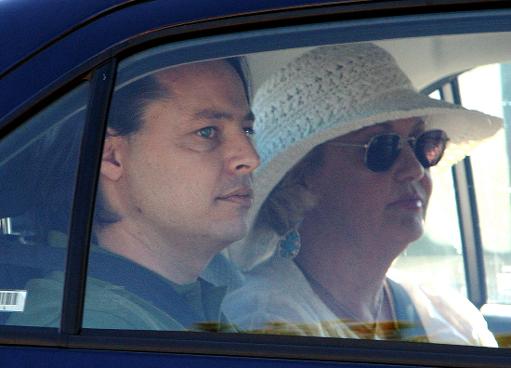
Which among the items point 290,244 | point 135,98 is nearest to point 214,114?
point 135,98

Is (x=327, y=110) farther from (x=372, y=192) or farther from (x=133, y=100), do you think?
(x=133, y=100)

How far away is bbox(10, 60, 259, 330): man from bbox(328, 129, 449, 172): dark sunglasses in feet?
0.68

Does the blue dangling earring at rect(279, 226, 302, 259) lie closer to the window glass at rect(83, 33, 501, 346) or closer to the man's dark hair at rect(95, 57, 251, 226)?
the window glass at rect(83, 33, 501, 346)

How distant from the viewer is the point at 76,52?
5.69 ft

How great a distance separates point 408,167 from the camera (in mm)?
1802

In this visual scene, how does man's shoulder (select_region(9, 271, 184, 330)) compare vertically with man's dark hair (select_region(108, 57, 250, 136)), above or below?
below

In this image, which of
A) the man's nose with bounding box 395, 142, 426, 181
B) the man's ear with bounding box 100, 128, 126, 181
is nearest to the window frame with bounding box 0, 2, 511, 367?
the man's ear with bounding box 100, 128, 126, 181

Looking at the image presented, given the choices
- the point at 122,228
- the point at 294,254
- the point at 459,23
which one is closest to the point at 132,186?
the point at 122,228

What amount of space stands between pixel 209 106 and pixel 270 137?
124 millimetres

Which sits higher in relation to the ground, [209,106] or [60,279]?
[209,106]

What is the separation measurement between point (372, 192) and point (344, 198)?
2.6 inches

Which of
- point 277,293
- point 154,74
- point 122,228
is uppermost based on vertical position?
point 154,74

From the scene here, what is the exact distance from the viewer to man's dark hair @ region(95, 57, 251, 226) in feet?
5.68

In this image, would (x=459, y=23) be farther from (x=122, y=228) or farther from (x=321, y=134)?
(x=122, y=228)
